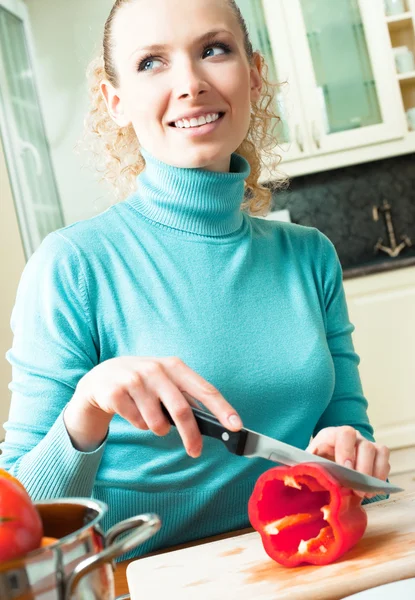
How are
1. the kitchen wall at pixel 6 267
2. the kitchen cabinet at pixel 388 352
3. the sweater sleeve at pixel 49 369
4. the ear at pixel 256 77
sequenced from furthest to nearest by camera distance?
1. the kitchen cabinet at pixel 388 352
2. the kitchen wall at pixel 6 267
3. the ear at pixel 256 77
4. the sweater sleeve at pixel 49 369

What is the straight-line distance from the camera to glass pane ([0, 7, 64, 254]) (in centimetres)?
355

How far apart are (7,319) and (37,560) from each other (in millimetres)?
2672

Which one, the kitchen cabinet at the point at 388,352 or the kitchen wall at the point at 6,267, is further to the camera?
the kitchen cabinet at the point at 388,352

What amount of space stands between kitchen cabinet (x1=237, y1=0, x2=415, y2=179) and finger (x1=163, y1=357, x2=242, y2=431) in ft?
10.4

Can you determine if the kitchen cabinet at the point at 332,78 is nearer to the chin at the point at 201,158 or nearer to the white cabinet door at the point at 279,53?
the white cabinet door at the point at 279,53

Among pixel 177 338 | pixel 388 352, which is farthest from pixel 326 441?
pixel 388 352

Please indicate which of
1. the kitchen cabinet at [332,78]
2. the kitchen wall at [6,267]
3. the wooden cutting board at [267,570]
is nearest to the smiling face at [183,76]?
the wooden cutting board at [267,570]

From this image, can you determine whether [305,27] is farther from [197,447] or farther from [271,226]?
[197,447]

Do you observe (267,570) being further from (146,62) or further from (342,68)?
(342,68)

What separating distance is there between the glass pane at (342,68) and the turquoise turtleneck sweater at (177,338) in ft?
9.02

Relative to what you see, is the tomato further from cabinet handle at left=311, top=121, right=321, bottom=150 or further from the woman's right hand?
cabinet handle at left=311, top=121, right=321, bottom=150

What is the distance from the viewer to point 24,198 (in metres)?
3.46

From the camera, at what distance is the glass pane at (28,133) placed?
355 cm

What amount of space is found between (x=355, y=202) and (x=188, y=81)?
319cm
